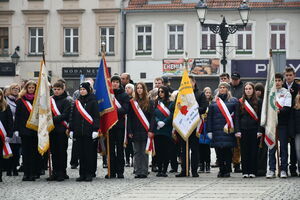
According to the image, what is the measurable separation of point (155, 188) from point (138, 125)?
9.19 feet

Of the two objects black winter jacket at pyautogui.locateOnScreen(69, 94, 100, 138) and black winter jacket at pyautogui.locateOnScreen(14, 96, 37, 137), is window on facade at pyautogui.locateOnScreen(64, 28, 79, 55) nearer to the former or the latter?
black winter jacket at pyautogui.locateOnScreen(14, 96, 37, 137)

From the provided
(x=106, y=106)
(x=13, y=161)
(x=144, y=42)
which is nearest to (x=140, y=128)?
(x=106, y=106)

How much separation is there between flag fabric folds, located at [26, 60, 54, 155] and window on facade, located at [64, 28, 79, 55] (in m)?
34.5

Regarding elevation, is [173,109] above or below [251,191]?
above

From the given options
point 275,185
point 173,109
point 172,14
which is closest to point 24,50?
point 172,14

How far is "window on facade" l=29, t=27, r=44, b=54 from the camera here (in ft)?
171

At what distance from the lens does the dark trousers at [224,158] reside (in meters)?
17.2

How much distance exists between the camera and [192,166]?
1739 centimetres

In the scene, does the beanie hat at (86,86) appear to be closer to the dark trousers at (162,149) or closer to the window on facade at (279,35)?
the dark trousers at (162,149)

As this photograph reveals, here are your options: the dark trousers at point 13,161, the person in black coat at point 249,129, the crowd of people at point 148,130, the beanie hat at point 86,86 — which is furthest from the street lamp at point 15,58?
the person in black coat at point 249,129

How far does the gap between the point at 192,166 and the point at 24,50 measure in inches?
1421

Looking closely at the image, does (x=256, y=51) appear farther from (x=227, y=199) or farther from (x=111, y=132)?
(x=227, y=199)

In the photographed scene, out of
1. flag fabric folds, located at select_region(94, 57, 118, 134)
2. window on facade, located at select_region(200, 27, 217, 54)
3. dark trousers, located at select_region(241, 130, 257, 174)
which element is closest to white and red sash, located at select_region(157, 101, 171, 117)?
flag fabric folds, located at select_region(94, 57, 118, 134)

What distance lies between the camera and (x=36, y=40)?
52.2 metres
